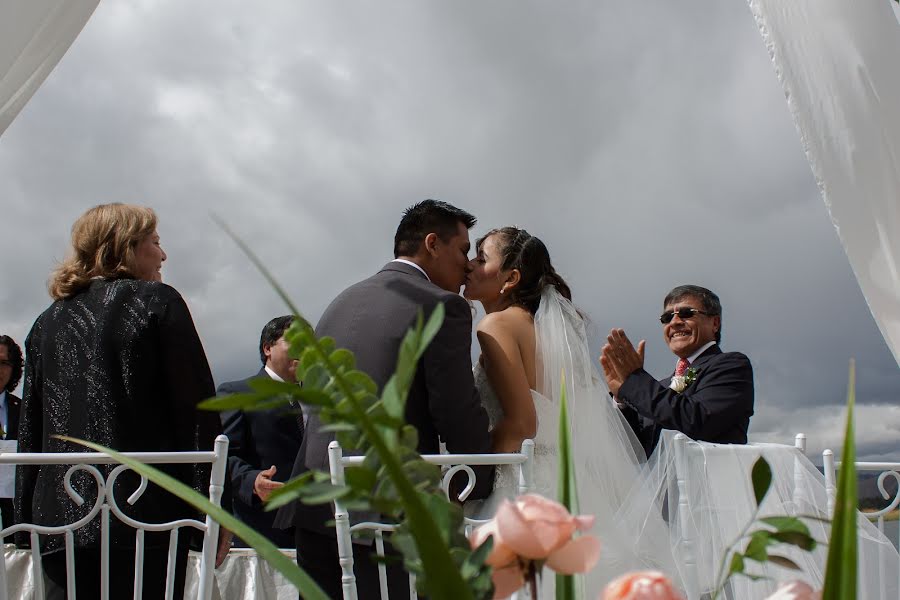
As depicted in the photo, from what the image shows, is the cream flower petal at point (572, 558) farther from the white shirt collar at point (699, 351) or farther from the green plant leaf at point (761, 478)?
the white shirt collar at point (699, 351)

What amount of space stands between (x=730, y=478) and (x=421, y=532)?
9.50 ft

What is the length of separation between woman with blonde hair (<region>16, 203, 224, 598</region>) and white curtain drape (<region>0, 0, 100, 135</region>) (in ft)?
1.93

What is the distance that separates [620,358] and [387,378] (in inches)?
53.6

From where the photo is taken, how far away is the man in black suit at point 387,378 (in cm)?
294

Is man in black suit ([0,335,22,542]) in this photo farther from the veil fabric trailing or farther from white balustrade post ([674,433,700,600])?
white balustrade post ([674,433,700,600])

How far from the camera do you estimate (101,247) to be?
3039 millimetres

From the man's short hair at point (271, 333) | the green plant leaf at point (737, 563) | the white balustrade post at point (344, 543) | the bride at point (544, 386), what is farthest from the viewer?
the man's short hair at point (271, 333)

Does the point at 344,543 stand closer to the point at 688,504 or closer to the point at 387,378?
the point at 387,378

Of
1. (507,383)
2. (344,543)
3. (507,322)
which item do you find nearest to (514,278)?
(507,322)

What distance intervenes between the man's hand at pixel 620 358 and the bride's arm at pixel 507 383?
1.77 feet

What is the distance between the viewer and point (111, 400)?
2756 millimetres

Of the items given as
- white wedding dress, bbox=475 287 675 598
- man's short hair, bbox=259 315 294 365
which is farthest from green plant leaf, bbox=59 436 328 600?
man's short hair, bbox=259 315 294 365

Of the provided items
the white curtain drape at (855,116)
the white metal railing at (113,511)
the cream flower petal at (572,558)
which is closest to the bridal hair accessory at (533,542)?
the cream flower petal at (572,558)

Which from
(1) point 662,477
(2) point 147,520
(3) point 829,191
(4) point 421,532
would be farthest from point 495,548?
(1) point 662,477
